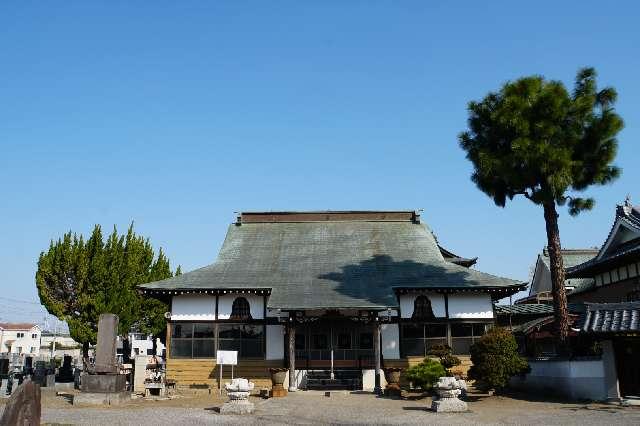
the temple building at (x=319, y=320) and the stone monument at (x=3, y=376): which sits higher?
the temple building at (x=319, y=320)

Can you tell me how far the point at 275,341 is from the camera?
25031mm

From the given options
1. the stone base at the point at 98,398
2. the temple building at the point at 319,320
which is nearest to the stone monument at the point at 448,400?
the temple building at the point at 319,320

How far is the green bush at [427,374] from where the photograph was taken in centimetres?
1959

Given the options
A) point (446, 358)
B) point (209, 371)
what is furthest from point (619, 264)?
point (209, 371)

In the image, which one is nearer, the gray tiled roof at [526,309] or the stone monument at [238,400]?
the stone monument at [238,400]

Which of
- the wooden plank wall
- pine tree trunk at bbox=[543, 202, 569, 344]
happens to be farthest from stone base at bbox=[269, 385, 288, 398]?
pine tree trunk at bbox=[543, 202, 569, 344]

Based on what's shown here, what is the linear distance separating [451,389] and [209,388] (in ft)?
38.7

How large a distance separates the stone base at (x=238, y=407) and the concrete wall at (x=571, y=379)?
11022 mm

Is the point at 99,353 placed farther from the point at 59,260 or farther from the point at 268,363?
the point at 59,260

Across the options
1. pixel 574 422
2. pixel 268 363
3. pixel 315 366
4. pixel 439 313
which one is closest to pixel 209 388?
pixel 268 363

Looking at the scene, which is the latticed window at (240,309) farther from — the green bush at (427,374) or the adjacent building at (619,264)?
the adjacent building at (619,264)

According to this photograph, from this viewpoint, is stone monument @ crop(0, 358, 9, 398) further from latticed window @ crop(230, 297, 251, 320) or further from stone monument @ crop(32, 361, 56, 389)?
latticed window @ crop(230, 297, 251, 320)

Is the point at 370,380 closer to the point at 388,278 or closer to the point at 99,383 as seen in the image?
the point at 388,278

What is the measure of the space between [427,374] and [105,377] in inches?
456
